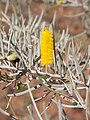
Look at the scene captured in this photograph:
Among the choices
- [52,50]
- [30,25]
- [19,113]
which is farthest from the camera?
[19,113]

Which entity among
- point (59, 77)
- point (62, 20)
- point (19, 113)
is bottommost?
point (19, 113)

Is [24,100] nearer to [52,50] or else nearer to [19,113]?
[19,113]

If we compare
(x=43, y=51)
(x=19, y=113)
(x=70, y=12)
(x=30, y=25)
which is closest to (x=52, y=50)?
(x=43, y=51)

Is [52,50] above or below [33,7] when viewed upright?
above

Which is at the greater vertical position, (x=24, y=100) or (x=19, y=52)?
(x=19, y=52)

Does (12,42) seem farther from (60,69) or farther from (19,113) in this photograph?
(19,113)

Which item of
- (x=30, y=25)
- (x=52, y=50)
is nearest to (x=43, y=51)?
(x=52, y=50)

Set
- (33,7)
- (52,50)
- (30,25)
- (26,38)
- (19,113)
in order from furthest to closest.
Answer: (33,7), (19,113), (30,25), (26,38), (52,50)

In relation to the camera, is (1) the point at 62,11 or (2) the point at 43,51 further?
(1) the point at 62,11

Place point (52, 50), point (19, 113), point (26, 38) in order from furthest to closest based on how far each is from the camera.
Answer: point (19, 113) → point (26, 38) → point (52, 50)
